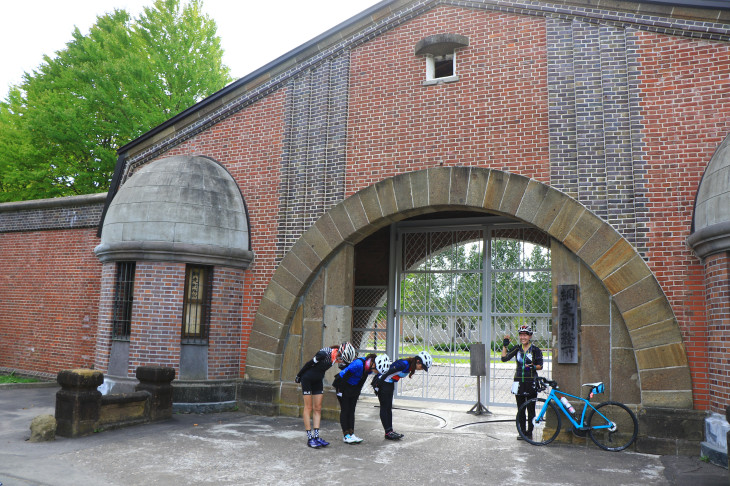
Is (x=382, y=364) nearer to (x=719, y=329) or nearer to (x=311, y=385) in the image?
(x=311, y=385)

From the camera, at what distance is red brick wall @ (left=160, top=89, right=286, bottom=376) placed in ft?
33.9

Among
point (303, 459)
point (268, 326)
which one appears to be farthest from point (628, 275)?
point (268, 326)

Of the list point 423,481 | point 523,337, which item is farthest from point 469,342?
point 423,481

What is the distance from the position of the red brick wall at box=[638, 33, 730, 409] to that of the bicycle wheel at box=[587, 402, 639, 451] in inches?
43.4

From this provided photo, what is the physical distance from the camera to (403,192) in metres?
9.23

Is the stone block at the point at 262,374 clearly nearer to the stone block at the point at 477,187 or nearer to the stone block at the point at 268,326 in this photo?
the stone block at the point at 268,326

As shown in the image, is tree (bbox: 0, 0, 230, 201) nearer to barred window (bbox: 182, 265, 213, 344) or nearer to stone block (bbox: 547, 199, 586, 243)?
barred window (bbox: 182, 265, 213, 344)

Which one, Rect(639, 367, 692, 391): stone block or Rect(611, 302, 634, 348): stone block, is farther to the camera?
Rect(611, 302, 634, 348): stone block

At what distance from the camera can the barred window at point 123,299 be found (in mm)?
10016

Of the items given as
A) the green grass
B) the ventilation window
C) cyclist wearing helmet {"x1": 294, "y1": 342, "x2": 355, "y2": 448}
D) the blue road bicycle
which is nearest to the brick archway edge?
the blue road bicycle

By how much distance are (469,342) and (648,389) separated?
390 cm

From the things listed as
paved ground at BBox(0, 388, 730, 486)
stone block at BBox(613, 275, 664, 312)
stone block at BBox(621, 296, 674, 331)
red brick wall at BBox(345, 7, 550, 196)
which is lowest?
paved ground at BBox(0, 388, 730, 486)

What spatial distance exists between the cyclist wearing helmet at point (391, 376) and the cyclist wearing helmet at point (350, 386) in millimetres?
210

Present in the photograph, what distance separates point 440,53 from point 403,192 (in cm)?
254
